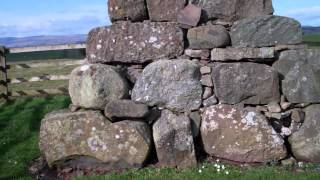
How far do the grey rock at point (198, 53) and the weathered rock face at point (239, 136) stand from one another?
2.38 ft

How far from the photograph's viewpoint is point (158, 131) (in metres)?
6.50

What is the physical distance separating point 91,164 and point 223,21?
8.72 feet

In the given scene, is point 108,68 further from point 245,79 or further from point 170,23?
point 245,79

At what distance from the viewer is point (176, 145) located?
6438 millimetres

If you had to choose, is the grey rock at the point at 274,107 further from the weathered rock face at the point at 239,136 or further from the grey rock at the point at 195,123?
the grey rock at the point at 195,123

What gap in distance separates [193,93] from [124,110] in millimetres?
983

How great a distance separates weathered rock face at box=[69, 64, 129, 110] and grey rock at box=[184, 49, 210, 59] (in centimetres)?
97

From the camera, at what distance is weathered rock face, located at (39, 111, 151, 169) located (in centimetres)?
643

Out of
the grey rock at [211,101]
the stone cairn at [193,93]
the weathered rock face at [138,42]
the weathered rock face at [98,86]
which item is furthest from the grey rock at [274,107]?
the weathered rock face at [98,86]

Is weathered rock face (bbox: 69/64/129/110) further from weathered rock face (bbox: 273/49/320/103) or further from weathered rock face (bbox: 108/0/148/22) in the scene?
weathered rock face (bbox: 273/49/320/103)

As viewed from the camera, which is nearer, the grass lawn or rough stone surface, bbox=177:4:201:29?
the grass lawn

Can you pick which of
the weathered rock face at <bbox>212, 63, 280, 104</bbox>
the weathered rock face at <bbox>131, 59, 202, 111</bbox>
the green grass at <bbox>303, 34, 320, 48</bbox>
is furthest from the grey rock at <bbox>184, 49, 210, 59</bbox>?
the green grass at <bbox>303, 34, 320, 48</bbox>

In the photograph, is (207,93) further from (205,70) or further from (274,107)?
(274,107)

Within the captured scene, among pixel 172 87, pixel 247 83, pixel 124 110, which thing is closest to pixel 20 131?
pixel 124 110
